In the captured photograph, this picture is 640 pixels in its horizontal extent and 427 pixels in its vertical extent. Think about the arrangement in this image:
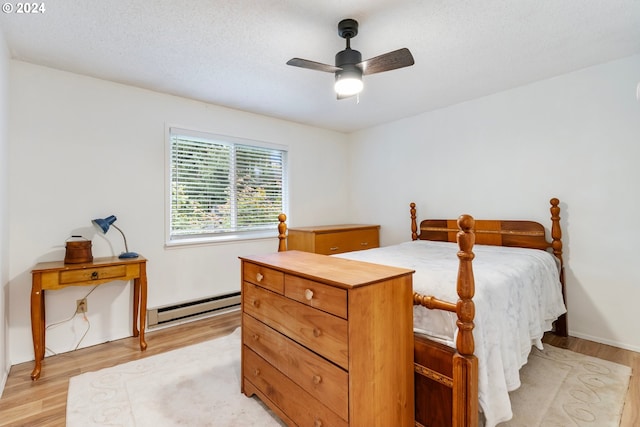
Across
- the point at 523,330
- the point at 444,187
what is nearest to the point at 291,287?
the point at 523,330

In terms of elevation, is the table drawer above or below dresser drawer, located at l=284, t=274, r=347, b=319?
below

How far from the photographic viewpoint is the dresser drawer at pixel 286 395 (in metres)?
1.36

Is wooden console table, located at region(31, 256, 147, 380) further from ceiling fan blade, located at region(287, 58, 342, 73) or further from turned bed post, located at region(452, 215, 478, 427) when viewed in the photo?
turned bed post, located at region(452, 215, 478, 427)

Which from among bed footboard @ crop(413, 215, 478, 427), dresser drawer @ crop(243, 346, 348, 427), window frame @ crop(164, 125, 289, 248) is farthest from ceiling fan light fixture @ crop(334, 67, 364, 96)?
window frame @ crop(164, 125, 289, 248)

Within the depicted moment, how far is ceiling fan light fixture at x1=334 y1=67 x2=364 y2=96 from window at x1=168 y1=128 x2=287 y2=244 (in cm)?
196

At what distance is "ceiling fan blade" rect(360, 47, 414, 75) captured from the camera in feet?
5.98

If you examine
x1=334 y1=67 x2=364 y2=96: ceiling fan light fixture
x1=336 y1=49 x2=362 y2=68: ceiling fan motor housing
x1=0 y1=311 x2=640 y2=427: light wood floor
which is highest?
x1=336 y1=49 x2=362 y2=68: ceiling fan motor housing

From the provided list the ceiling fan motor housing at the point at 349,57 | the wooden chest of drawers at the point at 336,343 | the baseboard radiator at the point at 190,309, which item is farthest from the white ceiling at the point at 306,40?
the baseboard radiator at the point at 190,309

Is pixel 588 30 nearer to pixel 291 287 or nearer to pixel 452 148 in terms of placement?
pixel 452 148

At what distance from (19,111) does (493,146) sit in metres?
4.45

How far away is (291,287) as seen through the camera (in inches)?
60.8

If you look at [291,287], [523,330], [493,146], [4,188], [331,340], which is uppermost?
[493,146]

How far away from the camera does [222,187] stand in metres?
3.61

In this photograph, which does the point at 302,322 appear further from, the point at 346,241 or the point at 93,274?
the point at 346,241
